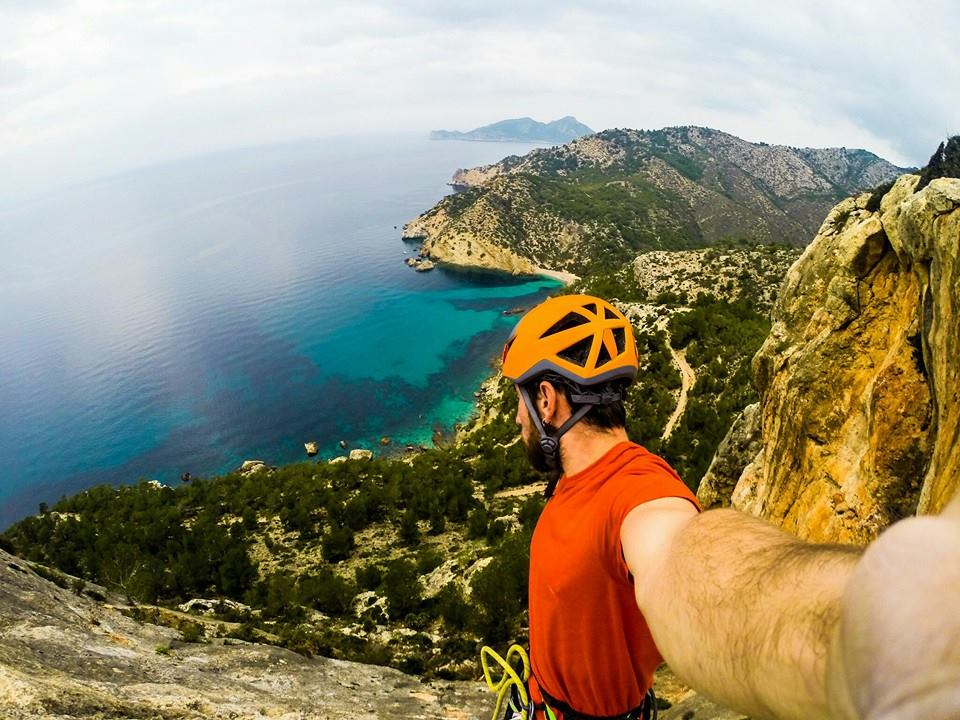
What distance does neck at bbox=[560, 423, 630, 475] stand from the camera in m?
3.08

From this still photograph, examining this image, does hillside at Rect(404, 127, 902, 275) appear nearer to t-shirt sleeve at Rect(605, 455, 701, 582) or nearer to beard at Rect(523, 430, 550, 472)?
beard at Rect(523, 430, 550, 472)

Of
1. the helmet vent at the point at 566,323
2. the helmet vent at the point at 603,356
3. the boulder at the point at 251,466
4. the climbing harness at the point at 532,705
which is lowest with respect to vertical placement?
the boulder at the point at 251,466

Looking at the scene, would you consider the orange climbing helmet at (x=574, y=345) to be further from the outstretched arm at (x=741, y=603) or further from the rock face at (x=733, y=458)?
the rock face at (x=733, y=458)

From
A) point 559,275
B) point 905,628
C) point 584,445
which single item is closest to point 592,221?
point 559,275

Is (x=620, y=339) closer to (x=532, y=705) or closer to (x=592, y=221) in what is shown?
(x=532, y=705)

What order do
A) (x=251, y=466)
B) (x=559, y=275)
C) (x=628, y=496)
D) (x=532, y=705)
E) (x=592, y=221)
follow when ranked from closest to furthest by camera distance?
(x=628, y=496)
(x=532, y=705)
(x=251, y=466)
(x=559, y=275)
(x=592, y=221)

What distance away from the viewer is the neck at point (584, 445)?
3.08m

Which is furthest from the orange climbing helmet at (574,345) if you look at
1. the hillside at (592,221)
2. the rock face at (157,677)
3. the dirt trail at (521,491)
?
the hillside at (592,221)

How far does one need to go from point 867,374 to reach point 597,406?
9608 millimetres

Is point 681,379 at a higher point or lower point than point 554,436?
lower

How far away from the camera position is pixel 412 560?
26.1m

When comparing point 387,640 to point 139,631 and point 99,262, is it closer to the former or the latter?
point 139,631

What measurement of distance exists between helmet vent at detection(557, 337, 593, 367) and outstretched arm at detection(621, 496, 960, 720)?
116cm

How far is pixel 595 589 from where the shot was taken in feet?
8.91
